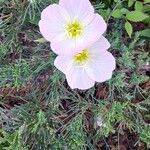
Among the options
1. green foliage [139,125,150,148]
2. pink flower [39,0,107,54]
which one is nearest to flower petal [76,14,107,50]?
pink flower [39,0,107,54]

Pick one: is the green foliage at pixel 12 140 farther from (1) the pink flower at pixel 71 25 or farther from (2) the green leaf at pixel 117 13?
(2) the green leaf at pixel 117 13

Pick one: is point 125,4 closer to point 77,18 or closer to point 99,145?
point 77,18

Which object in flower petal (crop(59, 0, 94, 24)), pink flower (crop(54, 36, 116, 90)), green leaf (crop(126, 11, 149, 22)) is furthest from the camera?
green leaf (crop(126, 11, 149, 22))

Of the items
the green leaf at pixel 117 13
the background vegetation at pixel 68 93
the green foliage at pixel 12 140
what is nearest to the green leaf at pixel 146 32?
the background vegetation at pixel 68 93

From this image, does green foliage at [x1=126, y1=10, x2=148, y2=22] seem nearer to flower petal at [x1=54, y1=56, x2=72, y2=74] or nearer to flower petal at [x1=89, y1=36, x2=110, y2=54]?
flower petal at [x1=89, y1=36, x2=110, y2=54]

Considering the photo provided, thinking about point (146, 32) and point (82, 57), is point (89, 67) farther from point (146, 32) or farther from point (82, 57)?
point (146, 32)

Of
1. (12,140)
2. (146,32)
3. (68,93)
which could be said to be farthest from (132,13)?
(12,140)
